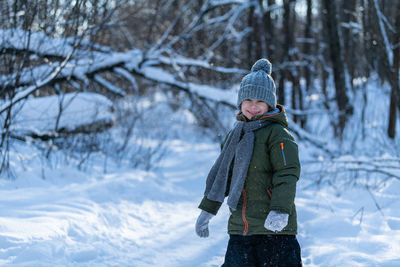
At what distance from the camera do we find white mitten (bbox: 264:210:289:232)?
2043mm

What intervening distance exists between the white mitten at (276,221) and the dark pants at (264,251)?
0.19 m

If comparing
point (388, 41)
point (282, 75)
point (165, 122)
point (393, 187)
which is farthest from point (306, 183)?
point (165, 122)

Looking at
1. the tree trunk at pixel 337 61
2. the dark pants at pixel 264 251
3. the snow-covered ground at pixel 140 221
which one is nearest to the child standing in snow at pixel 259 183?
the dark pants at pixel 264 251

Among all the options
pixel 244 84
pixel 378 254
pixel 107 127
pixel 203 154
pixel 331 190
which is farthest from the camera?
pixel 203 154

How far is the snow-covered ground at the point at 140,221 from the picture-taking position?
116 inches

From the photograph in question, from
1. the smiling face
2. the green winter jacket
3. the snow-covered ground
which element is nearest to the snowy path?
the snow-covered ground

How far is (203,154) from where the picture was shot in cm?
891

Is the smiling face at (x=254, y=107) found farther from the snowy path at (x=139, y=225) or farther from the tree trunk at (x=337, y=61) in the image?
the tree trunk at (x=337, y=61)

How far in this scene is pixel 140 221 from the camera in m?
4.34

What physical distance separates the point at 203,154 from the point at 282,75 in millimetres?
3489

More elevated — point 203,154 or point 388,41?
point 388,41

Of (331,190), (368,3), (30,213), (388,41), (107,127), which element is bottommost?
(30,213)

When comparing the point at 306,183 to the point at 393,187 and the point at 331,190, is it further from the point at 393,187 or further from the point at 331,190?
the point at 393,187

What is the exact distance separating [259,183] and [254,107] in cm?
46
